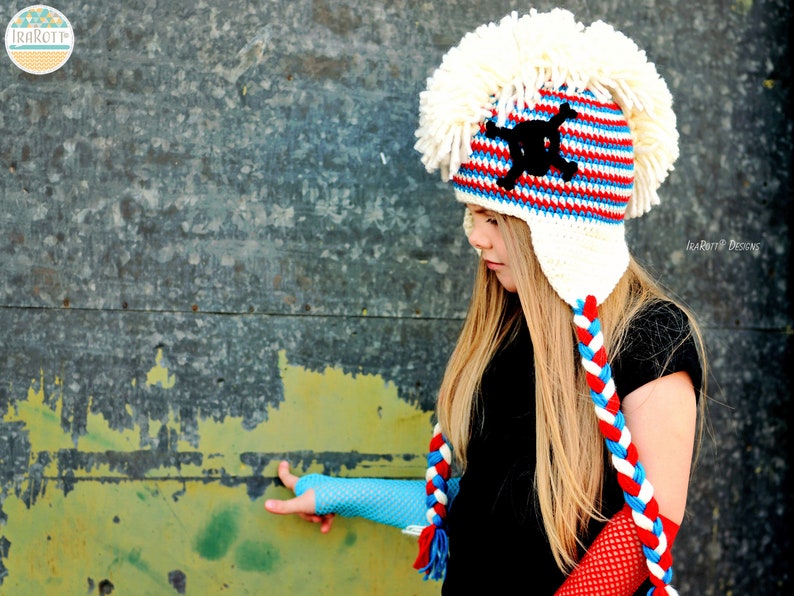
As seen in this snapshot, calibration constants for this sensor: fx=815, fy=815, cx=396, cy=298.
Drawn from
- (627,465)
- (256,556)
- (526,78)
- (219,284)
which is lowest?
(256,556)

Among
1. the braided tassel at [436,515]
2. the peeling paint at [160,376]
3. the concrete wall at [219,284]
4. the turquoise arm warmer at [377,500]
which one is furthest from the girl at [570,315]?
the peeling paint at [160,376]

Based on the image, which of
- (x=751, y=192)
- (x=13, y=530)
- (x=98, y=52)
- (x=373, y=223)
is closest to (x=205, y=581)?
(x=13, y=530)

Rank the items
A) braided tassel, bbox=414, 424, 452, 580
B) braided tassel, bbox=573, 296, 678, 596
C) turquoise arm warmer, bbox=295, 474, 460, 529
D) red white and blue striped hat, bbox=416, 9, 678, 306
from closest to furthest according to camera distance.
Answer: braided tassel, bbox=573, 296, 678, 596
red white and blue striped hat, bbox=416, 9, 678, 306
braided tassel, bbox=414, 424, 452, 580
turquoise arm warmer, bbox=295, 474, 460, 529

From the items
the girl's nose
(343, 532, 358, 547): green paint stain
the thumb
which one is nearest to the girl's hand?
the thumb

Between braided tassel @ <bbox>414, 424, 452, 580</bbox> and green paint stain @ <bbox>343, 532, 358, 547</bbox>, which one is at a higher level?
braided tassel @ <bbox>414, 424, 452, 580</bbox>

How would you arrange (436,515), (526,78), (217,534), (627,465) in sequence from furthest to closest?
(217,534) → (436,515) → (526,78) → (627,465)

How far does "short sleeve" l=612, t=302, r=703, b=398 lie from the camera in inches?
56.9

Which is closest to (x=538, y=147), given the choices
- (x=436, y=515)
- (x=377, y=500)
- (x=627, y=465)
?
(x=627, y=465)

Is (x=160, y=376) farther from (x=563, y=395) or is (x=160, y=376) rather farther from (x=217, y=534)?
(x=563, y=395)

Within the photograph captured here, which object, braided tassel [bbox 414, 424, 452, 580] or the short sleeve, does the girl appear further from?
braided tassel [bbox 414, 424, 452, 580]

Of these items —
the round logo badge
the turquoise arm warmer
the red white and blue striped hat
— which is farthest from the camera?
the round logo badge

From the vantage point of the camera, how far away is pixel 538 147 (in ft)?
4.88

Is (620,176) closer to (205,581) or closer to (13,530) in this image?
(205,581)

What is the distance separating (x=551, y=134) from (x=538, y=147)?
34 millimetres
